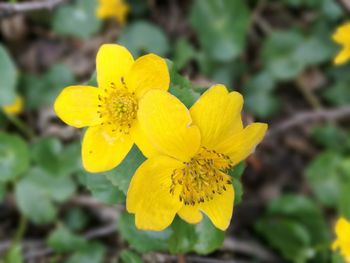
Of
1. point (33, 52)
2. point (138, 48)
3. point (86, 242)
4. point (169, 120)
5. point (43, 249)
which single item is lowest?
point (43, 249)

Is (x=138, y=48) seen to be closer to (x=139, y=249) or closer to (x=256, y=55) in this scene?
(x=256, y=55)

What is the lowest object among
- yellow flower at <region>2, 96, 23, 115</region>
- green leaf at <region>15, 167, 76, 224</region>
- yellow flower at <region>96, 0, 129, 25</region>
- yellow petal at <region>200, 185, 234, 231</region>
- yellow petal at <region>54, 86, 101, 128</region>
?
green leaf at <region>15, 167, 76, 224</region>

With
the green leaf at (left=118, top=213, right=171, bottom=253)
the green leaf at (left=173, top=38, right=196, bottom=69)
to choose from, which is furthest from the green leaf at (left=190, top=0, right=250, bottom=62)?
the green leaf at (left=118, top=213, right=171, bottom=253)

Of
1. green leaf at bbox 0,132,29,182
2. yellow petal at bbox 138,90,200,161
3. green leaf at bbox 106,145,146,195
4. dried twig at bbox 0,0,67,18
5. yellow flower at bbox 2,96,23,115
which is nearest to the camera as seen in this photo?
yellow petal at bbox 138,90,200,161

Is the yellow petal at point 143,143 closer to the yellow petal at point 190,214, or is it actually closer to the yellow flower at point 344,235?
the yellow petal at point 190,214

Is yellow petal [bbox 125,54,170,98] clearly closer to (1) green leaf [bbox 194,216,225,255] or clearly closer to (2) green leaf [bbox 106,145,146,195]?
(2) green leaf [bbox 106,145,146,195]

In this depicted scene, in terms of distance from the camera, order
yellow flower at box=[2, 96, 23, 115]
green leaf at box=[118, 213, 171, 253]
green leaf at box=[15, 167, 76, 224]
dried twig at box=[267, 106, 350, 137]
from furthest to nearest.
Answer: dried twig at box=[267, 106, 350, 137]
yellow flower at box=[2, 96, 23, 115]
green leaf at box=[15, 167, 76, 224]
green leaf at box=[118, 213, 171, 253]

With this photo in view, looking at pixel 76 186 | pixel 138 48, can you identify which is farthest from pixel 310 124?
pixel 76 186
